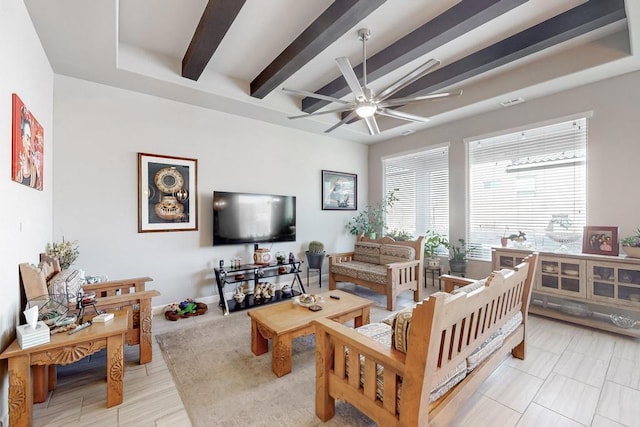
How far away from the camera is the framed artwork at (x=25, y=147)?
1805 millimetres

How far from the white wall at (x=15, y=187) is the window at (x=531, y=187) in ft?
16.6

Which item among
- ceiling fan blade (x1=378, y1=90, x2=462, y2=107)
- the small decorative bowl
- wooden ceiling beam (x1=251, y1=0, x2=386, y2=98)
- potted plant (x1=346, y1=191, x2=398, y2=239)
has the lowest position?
the small decorative bowl

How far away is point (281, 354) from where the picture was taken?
7.14 feet

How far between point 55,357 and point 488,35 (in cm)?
446

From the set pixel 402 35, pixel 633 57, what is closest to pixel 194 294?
pixel 402 35

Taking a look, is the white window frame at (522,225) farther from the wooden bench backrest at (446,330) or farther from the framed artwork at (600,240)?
the wooden bench backrest at (446,330)

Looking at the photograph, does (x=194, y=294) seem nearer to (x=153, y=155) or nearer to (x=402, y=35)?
(x=153, y=155)

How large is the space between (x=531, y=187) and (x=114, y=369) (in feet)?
16.1

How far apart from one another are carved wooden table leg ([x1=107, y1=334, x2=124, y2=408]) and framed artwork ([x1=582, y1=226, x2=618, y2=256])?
4.60 metres

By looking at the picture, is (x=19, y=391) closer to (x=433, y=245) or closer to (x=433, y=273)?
(x=433, y=245)

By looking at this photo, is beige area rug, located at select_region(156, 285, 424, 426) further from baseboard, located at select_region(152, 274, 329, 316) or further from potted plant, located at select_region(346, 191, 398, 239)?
potted plant, located at select_region(346, 191, 398, 239)

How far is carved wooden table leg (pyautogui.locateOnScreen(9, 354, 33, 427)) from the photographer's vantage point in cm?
155

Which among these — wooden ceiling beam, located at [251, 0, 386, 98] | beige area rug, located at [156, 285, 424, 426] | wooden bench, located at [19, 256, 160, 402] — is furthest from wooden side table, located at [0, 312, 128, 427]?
wooden ceiling beam, located at [251, 0, 386, 98]

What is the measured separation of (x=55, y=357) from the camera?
1.68 meters
